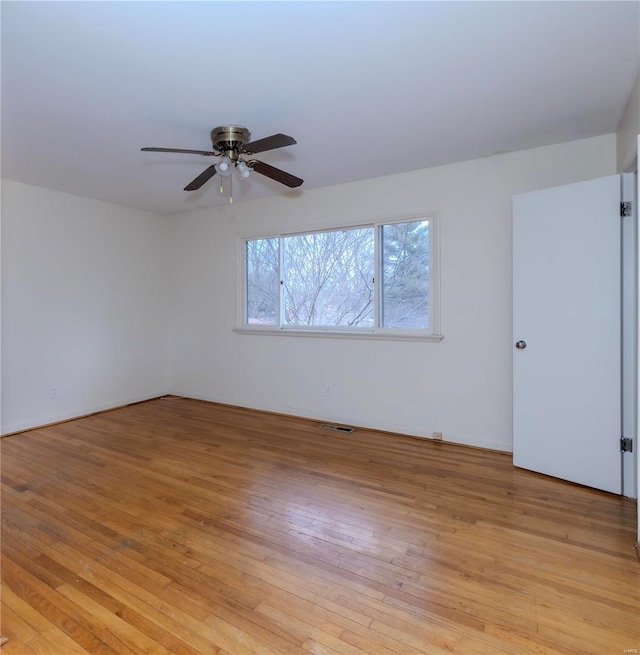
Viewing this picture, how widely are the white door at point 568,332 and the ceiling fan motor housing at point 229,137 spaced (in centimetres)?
206

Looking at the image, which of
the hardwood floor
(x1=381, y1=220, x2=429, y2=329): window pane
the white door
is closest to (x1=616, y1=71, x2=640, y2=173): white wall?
the white door

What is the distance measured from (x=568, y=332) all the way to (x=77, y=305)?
4818mm

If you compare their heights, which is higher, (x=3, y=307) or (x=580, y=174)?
(x=580, y=174)

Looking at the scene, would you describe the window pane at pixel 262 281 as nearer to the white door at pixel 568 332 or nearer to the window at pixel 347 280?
the window at pixel 347 280

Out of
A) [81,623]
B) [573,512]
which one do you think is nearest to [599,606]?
[573,512]

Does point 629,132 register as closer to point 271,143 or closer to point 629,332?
point 629,332

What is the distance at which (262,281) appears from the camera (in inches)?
183

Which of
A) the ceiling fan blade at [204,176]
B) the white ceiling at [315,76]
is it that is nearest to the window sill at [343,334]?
the white ceiling at [315,76]

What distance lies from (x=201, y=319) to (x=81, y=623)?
3870 millimetres

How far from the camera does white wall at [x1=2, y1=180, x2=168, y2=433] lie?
12.7 feet

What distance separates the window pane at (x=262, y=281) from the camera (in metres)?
4.54

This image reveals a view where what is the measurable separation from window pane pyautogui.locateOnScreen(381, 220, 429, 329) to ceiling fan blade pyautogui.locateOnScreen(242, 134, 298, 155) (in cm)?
176

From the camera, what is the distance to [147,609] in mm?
1592

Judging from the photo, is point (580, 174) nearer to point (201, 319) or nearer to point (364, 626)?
point (364, 626)
